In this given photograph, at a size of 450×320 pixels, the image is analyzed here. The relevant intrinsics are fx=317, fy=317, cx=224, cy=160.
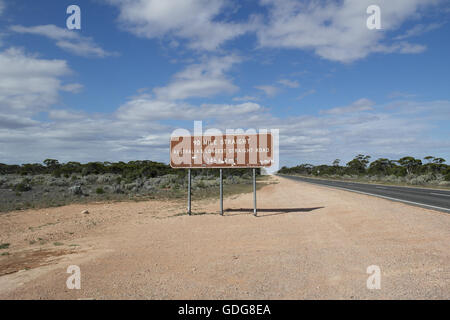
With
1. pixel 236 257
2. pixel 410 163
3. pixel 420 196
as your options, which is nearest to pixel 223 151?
pixel 236 257

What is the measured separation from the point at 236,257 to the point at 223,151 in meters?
6.83

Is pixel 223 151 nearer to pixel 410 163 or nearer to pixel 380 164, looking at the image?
pixel 410 163

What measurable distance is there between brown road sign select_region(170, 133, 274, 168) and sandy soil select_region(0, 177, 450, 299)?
7.90ft

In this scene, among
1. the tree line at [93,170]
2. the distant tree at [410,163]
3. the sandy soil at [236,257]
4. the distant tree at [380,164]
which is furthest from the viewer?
the distant tree at [380,164]

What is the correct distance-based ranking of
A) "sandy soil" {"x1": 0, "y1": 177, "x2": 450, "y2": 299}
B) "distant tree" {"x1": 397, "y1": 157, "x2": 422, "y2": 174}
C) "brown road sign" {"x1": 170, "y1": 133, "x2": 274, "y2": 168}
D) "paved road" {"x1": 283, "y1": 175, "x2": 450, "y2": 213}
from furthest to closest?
"distant tree" {"x1": 397, "y1": 157, "x2": 422, "y2": 174} → "paved road" {"x1": 283, "y1": 175, "x2": 450, "y2": 213} → "brown road sign" {"x1": 170, "y1": 133, "x2": 274, "y2": 168} → "sandy soil" {"x1": 0, "y1": 177, "x2": 450, "y2": 299}

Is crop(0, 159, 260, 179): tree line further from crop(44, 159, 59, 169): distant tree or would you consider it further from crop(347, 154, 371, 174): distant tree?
crop(347, 154, 371, 174): distant tree

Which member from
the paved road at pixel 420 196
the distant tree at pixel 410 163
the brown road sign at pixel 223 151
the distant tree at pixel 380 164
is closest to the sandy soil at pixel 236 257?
the brown road sign at pixel 223 151

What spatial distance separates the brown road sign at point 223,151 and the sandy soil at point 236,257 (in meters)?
2.41

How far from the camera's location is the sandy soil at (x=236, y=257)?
4.54 metres

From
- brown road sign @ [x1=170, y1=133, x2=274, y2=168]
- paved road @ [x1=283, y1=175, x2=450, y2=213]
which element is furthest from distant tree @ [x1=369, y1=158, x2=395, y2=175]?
brown road sign @ [x1=170, y1=133, x2=274, y2=168]

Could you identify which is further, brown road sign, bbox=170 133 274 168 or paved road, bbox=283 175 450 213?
paved road, bbox=283 175 450 213

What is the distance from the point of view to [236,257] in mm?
6289

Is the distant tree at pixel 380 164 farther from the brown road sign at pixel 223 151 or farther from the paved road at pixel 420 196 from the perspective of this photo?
the brown road sign at pixel 223 151

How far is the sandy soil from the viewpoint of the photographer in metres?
4.54
